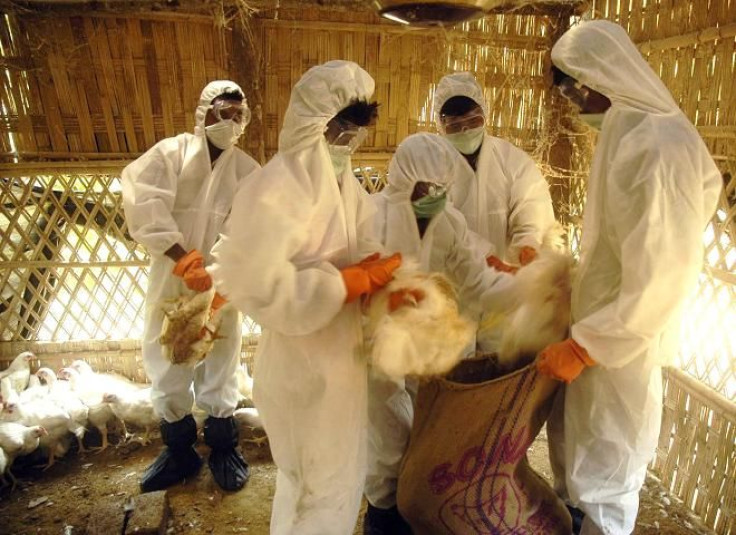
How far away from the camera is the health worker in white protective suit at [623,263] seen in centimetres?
146

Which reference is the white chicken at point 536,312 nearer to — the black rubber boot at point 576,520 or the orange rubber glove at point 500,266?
the orange rubber glove at point 500,266

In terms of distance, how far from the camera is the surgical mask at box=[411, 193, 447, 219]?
2035 mm

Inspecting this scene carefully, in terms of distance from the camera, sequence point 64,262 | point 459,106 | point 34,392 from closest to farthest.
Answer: point 459,106 < point 34,392 < point 64,262

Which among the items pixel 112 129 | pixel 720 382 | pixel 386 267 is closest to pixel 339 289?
pixel 386 267

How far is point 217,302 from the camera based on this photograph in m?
2.21

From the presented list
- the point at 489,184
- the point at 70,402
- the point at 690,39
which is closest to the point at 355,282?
the point at 489,184

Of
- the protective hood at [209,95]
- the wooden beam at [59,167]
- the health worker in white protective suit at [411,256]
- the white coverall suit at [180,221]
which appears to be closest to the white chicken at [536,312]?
the health worker in white protective suit at [411,256]

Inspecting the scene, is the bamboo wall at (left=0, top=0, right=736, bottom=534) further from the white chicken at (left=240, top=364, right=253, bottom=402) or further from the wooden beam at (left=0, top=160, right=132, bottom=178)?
the white chicken at (left=240, top=364, right=253, bottom=402)

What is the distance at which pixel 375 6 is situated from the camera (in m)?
1.28

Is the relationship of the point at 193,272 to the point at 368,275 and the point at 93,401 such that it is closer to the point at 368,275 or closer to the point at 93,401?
the point at 368,275

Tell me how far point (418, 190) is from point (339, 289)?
75cm

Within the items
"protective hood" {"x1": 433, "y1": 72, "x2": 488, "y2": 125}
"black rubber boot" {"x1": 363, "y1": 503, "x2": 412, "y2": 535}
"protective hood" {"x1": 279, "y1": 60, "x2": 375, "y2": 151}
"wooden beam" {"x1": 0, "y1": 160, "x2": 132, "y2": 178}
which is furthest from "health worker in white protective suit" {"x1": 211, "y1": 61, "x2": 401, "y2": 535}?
"wooden beam" {"x1": 0, "y1": 160, "x2": 132, "y2": 178}

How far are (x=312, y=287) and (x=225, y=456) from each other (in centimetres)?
164

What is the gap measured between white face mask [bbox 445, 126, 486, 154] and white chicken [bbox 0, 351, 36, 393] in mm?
2833
